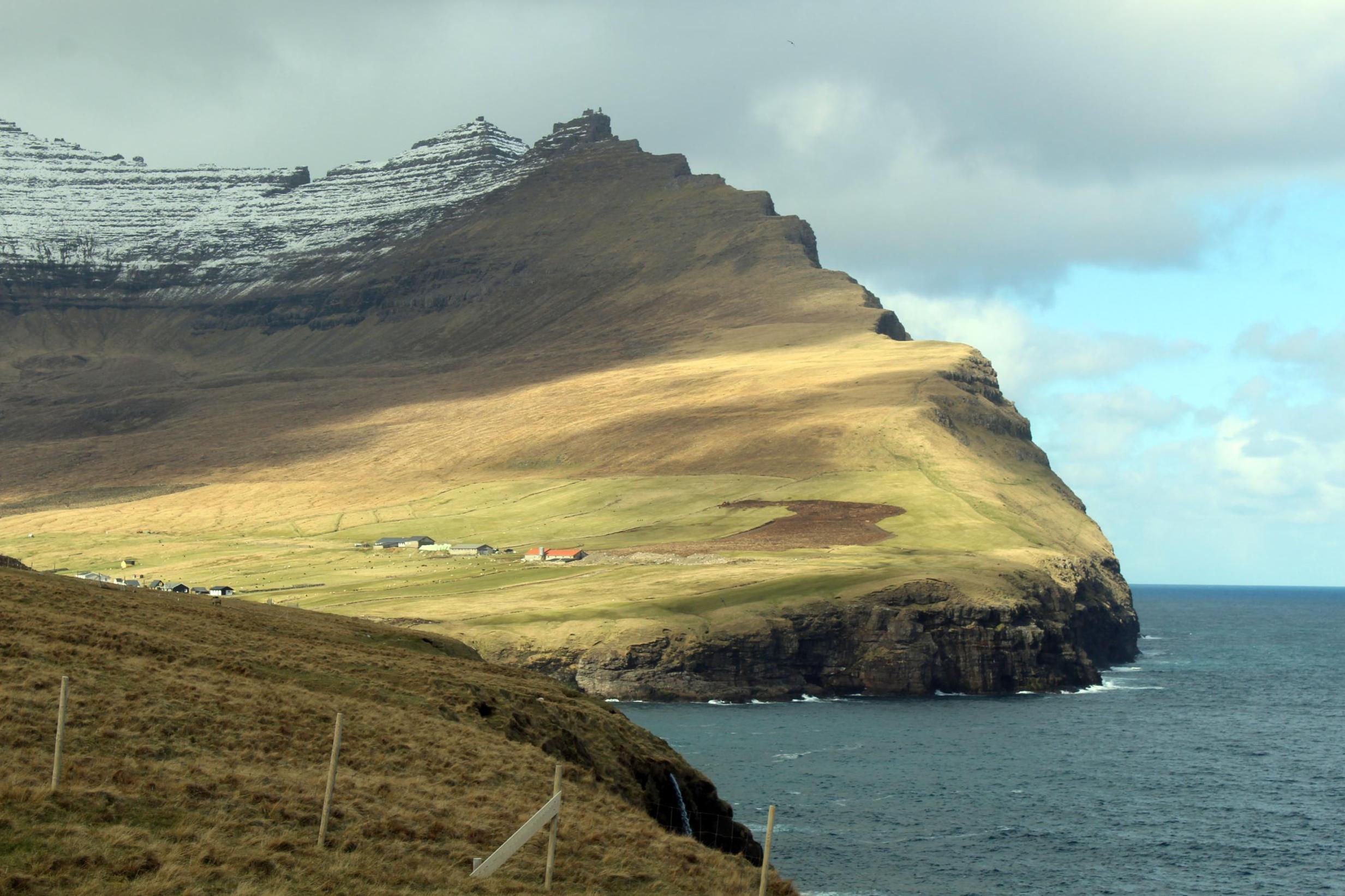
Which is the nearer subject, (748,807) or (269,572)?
(748,807)

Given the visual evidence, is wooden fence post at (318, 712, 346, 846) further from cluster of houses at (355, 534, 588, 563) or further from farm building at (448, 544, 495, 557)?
farm building at (448, 544, 495, 557)

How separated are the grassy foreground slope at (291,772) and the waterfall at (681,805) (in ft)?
1.11

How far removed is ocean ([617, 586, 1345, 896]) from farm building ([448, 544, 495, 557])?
63.8 meters

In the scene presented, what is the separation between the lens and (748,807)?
237ft

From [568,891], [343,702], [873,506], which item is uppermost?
[873,506]

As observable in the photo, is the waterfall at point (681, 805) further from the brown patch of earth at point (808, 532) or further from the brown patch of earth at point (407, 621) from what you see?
the brown patch of earth at point (808, 532)

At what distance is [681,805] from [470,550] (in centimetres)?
13626

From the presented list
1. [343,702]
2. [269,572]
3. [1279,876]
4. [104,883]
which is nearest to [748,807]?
[1279,876]

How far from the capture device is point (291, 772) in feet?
93.5

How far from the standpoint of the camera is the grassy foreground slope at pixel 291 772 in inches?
879

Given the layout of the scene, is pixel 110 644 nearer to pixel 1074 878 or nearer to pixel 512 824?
pixel 512 824

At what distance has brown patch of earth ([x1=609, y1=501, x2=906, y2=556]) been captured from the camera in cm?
16112

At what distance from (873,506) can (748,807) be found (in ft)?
353

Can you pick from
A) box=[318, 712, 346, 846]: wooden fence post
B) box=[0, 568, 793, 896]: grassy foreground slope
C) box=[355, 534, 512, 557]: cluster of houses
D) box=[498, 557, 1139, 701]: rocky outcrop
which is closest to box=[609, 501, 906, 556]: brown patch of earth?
box=[355, 534, 512, 557]: cluster of houses
